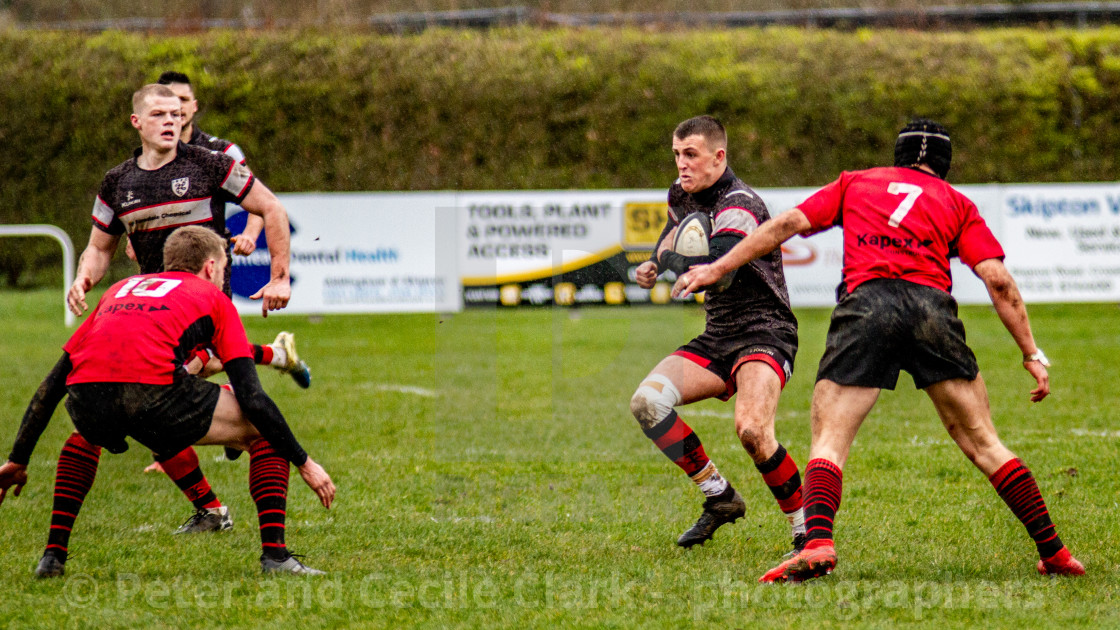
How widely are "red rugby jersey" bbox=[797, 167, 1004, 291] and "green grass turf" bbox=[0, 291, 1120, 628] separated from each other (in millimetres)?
1242

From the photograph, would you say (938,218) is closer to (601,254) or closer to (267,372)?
(267,372)

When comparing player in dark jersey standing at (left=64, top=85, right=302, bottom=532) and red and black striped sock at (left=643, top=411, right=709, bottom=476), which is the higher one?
player in dark jersey standing at (left=64, top=85, right=302, bottom=532)

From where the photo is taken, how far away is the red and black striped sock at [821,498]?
14.4 feet

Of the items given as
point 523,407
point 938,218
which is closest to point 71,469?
point 938,218

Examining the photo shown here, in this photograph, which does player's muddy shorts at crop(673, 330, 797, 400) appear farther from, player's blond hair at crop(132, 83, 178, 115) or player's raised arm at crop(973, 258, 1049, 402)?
player's blond hair at crop(132, 83, 178, 115)

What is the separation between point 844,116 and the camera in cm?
1958

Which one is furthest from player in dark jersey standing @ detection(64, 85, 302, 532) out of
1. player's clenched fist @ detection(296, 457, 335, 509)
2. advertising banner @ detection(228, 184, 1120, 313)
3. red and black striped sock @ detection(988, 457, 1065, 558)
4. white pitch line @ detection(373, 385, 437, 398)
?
advertising banner @ detection(228, 184, 1120, 313)

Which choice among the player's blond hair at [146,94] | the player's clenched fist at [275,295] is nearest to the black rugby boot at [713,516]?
the player's clenched fist at [275,295]

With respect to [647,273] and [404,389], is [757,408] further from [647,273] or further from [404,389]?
[404,389]

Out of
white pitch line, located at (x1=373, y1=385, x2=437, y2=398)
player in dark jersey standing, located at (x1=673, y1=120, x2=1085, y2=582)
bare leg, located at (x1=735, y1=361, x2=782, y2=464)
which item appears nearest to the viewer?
player in dark jersey standing, located at (x1=673, y1=120, x2=1085, y2=582)

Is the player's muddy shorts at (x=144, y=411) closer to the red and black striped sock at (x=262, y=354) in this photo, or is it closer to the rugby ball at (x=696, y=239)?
the red and black striped sock at (x=262, y=354)

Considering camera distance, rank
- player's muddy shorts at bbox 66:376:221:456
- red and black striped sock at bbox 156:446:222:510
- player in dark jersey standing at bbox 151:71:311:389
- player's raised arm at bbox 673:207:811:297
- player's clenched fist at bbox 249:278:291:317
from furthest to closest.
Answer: player in dark jersey standing at bbox 151:71:311:389, red and black striped sock at bbox 156:446:222:510, player's clenched fist at bbox 249:278:291:317, player's raised arm at bbox 673:207:811:297, player's muddy shorts at bbox 66:376:221:456

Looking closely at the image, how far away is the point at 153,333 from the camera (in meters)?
4.34

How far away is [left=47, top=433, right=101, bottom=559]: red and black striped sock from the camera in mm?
4586
